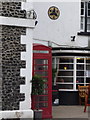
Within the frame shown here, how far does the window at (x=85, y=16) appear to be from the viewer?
15439mm

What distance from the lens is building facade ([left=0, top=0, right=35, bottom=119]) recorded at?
32.1 feet

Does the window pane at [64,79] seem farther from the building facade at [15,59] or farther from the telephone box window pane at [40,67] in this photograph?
the building facade at [15,59]

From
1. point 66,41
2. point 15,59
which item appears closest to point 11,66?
point 15,59

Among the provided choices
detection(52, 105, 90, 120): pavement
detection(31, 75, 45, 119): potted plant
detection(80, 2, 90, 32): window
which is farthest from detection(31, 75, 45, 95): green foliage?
detection(80, 2, 90, 32): window

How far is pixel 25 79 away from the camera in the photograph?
1002 centimetres

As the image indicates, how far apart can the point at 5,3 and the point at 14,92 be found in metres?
2.95

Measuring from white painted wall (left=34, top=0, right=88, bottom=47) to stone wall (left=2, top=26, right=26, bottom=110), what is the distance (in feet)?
15.8

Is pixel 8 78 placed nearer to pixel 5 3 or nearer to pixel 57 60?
pixel 5 3

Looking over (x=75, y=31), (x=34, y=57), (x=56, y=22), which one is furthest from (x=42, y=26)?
(x=34, y=57)

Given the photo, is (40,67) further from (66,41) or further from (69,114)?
(66,41)

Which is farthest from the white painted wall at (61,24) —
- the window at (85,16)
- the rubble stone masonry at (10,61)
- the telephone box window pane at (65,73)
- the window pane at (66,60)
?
the rubble stone masonry at (10,61)

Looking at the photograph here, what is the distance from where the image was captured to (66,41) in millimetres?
15125

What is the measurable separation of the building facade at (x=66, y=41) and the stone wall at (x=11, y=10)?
A: 4595 millimetres

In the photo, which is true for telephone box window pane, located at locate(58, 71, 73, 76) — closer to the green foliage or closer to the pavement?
the pavement
